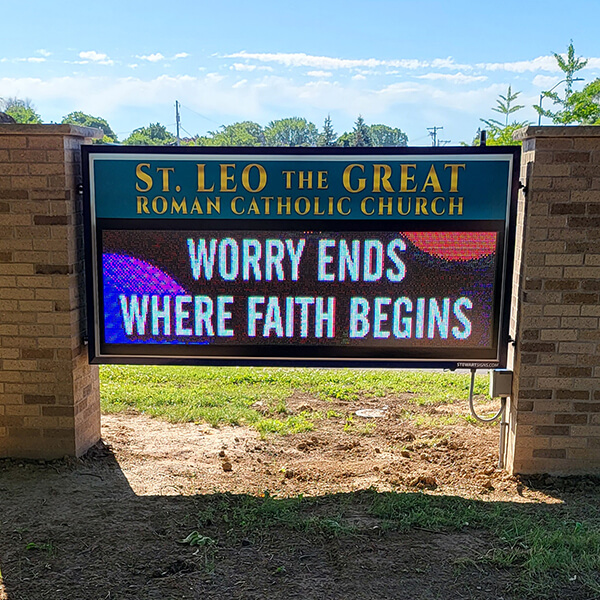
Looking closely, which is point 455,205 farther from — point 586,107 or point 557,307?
point 586,107

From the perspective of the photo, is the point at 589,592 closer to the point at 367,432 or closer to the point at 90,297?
the point at 367,432

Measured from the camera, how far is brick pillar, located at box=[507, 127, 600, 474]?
17.3ft

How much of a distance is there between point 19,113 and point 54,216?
8706 centimetres

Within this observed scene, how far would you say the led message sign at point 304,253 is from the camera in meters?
5.55

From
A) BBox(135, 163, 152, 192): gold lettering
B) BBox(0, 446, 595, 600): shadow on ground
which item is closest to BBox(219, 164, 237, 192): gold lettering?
BBox(135, 163, 152, 192): gold lettering

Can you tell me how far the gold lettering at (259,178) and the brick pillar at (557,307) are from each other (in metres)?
2.09

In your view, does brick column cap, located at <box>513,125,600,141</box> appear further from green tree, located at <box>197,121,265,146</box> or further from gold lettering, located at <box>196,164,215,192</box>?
Result: green tree, located at <box>197,121,265,146</box>

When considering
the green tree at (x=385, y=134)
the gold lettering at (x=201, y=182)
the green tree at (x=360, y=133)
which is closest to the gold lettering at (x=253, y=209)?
the gold lettering at (x=201, y=182)

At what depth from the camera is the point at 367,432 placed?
266 inches

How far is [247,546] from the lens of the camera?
447 cm

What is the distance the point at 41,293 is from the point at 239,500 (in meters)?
2.35

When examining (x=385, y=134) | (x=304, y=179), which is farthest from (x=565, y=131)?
(x=385, y=134)

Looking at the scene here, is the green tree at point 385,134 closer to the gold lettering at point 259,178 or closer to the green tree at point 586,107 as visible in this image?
the green tree at point 586,107

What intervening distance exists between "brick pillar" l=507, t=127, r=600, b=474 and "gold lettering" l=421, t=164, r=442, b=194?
68cm
